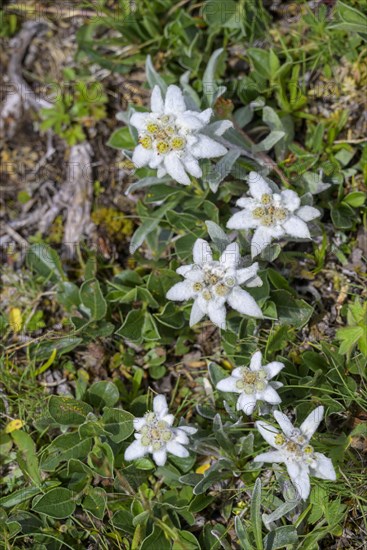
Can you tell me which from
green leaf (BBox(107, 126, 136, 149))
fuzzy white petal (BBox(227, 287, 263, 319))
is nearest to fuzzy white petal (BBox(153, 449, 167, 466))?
fuzzy white petal (BBox(227, 287, 263, 319))

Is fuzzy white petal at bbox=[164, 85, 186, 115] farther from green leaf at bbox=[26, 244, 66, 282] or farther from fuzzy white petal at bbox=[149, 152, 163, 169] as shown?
green leaf at bbox=[26, 244, 66, 282]

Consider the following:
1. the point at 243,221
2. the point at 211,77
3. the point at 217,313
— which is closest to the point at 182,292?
the point at 217,313

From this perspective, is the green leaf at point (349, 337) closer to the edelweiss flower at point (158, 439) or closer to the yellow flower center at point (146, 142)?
the edelweiss flower at point (158, 439)

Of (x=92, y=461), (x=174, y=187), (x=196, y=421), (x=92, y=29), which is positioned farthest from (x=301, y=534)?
(x=92, y=29)

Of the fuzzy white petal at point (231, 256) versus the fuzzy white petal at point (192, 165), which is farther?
the fuzzy white petal at point (192, 165)

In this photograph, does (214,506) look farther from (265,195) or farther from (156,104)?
(156,104)

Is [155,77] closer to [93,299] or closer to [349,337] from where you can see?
[93,299]

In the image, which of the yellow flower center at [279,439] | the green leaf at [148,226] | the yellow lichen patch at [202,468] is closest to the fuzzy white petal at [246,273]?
the yellow flower center at [279,439]
